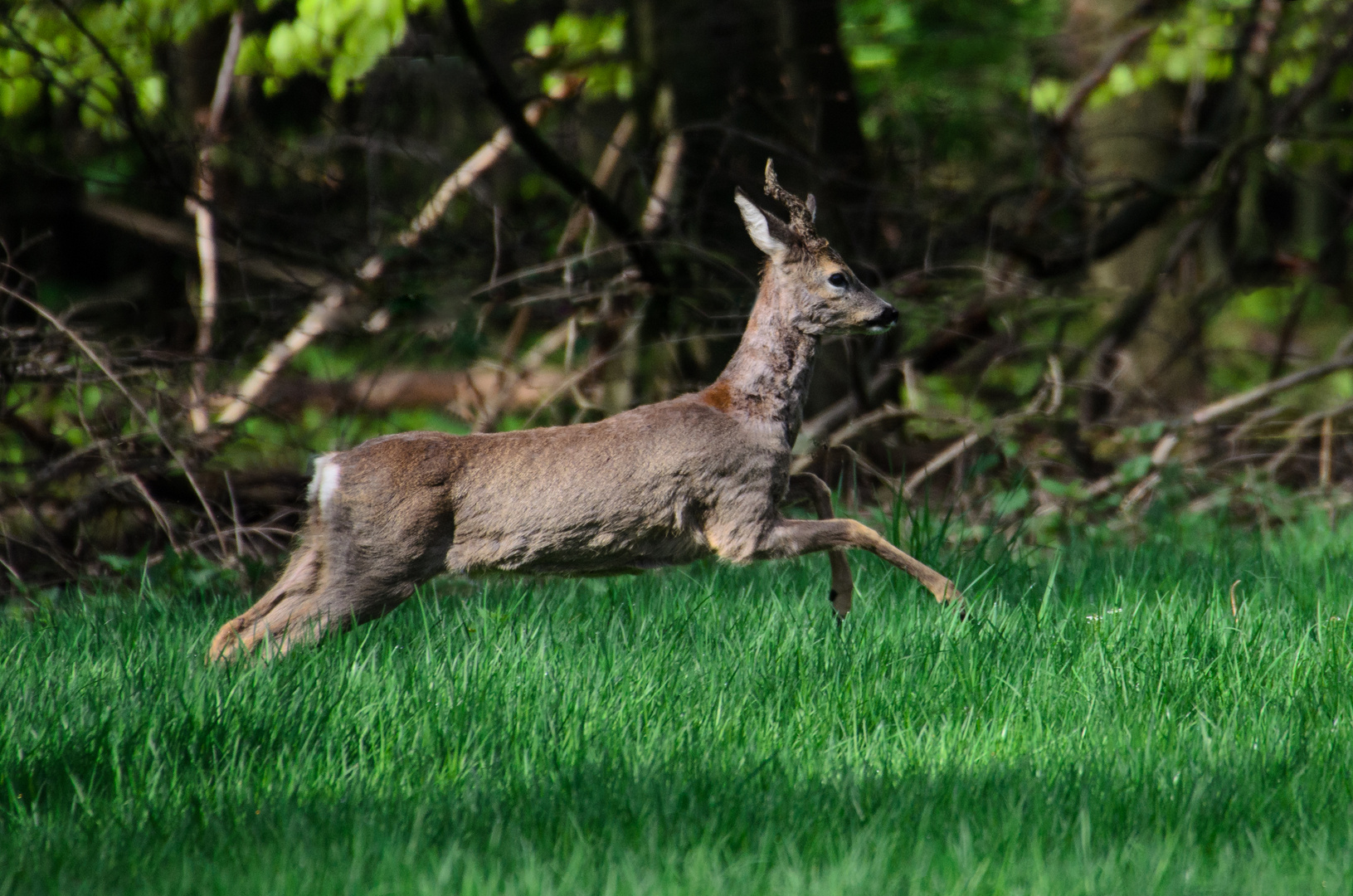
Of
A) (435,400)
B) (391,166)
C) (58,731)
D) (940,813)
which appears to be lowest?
(435,400)

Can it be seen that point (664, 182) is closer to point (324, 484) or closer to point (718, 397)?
point (718, 397)

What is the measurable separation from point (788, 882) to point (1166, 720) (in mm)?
1446

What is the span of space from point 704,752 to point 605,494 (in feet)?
4.20

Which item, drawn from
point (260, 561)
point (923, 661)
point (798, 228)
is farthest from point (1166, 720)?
point (260, 561)

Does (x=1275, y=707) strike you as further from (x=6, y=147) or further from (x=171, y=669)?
(x=6, y=147)

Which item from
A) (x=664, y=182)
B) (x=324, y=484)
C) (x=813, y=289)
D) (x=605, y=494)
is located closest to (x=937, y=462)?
(x=664, y=182)

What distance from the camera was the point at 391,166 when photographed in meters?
11.2

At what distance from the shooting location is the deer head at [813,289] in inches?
196

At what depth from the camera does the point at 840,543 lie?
4.82 metres

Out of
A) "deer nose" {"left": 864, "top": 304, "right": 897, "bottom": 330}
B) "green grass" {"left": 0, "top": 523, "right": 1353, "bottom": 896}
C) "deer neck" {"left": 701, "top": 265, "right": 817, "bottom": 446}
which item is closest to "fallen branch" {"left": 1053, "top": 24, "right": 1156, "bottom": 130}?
"deer nose" {"left": 864, "top": 304, "right": 897, "bottom": 330}

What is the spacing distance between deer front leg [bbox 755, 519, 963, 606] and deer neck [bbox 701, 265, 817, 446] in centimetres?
36

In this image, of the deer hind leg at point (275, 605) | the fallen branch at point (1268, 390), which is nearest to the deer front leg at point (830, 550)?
the deer hind leg at point (275, 605)

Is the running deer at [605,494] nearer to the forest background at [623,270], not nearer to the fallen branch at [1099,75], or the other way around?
the forest background at [623,270]

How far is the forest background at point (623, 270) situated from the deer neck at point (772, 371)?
1.49m
